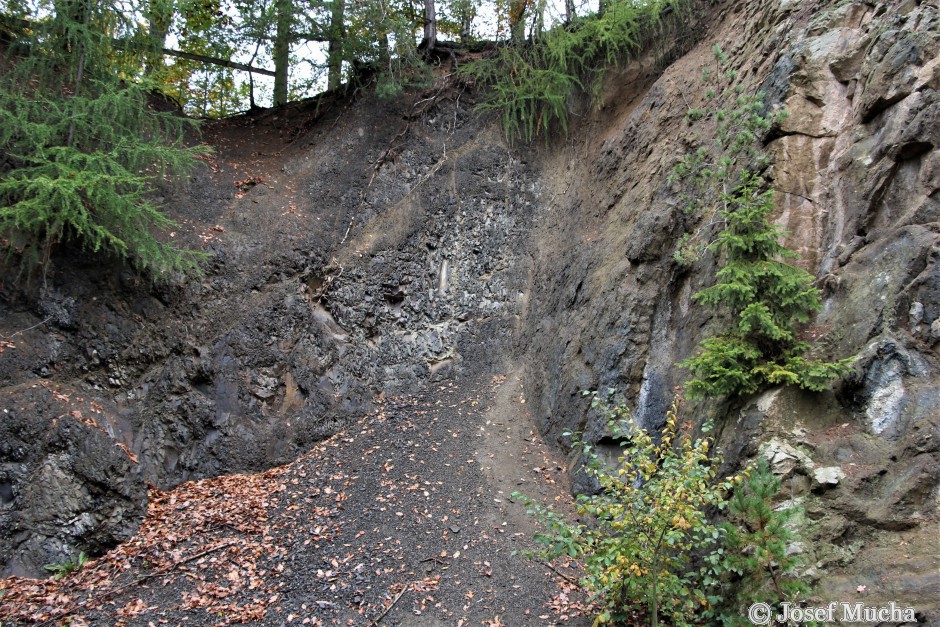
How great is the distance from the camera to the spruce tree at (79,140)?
779 cm

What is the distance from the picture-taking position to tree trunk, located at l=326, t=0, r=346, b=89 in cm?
1188

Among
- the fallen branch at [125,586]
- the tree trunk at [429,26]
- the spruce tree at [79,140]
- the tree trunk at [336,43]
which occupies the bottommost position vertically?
the fallen branch at [125,586]

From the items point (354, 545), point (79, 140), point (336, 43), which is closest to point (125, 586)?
point (354, 545)

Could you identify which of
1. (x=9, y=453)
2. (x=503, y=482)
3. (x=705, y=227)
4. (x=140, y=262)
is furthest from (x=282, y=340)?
(x=705, y=227)

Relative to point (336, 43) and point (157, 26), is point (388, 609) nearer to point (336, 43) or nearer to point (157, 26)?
point (157, 26)

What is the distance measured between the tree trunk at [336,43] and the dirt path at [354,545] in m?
7.97

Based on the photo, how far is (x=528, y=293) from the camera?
467 inches

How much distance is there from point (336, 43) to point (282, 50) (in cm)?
147

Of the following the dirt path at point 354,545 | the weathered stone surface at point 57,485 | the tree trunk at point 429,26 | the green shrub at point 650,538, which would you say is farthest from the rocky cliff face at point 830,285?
the weathered stone surface at point 57,485

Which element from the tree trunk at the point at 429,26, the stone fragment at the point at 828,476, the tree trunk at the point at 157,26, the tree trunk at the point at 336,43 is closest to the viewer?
the stone fragment at the point at 828,476

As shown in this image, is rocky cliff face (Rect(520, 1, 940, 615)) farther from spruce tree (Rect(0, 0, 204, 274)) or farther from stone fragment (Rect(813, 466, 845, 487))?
spruce tree (Rect(0, 0, 204, 274))

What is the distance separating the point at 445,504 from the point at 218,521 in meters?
3.06

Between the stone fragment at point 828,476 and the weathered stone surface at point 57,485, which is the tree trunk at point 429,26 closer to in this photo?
the weathered stone surface at point 57,485

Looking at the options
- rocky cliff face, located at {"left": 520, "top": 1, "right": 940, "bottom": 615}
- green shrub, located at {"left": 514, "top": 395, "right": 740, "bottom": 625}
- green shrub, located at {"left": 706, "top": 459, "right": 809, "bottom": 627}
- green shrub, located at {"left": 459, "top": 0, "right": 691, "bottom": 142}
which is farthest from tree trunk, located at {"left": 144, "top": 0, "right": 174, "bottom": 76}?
green shrub, located at {"left": 706, "top": 459, "right": 809, "bottom": 627}
